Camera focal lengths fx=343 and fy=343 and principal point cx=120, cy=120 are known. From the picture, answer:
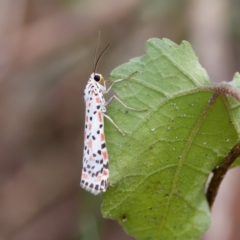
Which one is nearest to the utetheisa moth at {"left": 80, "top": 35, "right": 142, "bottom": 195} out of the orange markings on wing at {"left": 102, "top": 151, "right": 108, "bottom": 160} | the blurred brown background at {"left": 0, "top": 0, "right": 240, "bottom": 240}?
the orange markings on wing at {"left": 102, "top": 151, "right": 108, "bottom": 160}

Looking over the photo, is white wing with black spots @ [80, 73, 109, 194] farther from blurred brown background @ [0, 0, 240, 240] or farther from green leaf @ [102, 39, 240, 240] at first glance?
blurred brown background @ [0, 0, 240, 240]

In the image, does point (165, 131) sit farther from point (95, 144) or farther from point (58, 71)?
point (58, 71)

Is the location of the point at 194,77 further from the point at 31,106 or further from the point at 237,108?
the point at 31,106

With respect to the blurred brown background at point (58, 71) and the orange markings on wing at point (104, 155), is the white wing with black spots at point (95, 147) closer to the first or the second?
the orange markings on wing at point (104, 155)

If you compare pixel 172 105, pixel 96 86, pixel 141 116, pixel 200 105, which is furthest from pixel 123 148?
pixel 96 86

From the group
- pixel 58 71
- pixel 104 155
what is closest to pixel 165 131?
pixel 104 155

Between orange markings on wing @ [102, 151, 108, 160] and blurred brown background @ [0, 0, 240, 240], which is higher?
blurred brown background @ [0, 0, 240, 240]

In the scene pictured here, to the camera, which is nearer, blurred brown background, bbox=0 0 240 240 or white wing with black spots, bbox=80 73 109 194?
white wing with black spots, bbox=80 73 109 194
